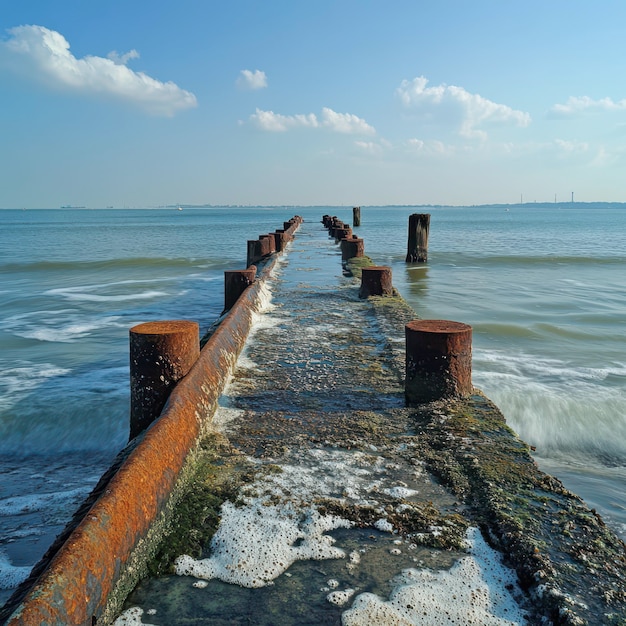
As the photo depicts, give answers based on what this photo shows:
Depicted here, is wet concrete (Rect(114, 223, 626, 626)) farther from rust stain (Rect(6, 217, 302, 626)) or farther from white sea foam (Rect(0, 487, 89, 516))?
white sea foam (Rect(0, 487, 89, 516))

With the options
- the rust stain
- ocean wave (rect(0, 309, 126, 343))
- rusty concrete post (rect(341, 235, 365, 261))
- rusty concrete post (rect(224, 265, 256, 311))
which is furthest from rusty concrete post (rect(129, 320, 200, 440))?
rusty concrete post (rect(341, 235, 365, 261))

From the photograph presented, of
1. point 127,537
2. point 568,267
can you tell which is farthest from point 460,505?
point 568,267

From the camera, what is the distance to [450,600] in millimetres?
1891

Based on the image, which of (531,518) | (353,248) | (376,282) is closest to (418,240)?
(353,248)

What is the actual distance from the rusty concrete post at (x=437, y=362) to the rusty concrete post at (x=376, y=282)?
3857 mm

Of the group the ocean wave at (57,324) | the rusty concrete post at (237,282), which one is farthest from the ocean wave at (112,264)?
the rusty concrete post at (237,282)

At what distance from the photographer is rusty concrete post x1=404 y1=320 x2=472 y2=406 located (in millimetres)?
3387

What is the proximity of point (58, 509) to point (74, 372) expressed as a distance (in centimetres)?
367

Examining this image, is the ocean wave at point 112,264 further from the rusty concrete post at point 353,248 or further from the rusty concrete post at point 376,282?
the rusty concrete post at point 376,282

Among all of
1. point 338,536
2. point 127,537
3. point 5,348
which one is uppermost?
point 127,537

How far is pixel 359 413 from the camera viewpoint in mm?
3443

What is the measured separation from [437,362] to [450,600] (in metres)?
1.71

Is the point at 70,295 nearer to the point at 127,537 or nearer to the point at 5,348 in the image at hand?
the point at 5,348

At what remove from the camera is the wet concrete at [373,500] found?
1866mm
